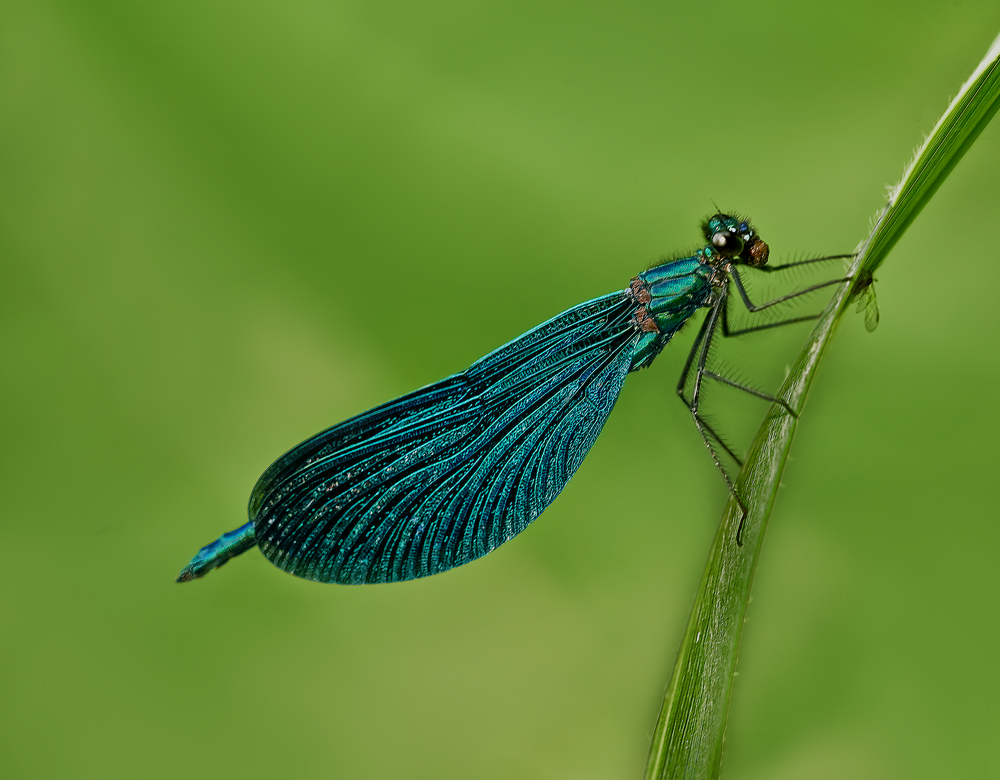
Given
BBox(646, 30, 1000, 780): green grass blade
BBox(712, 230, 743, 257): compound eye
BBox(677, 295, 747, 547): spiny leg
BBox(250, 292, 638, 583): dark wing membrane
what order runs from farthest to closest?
BBox(677, 295, 747, 547): spiny leg, BBox(712, 230, 743, 257): compound eye, BBox(250, 292, 638, 583): dark wing membrane, BBox(646, 30, 1000, 780): green grass blade

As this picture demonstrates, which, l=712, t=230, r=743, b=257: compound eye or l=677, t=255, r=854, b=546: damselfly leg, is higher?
l=712, t=230, r=743, b=257: compound eye

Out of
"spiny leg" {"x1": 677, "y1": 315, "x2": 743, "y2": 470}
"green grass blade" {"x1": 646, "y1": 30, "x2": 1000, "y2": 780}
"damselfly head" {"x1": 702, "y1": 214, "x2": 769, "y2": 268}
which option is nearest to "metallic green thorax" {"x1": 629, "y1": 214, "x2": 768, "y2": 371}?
"damselfly head" {"x1": 702, "y1": 214, "x2": 769, "y2": 268}

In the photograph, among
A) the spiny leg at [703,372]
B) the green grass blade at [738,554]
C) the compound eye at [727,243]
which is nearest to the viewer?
the green grass blade at [738,554]

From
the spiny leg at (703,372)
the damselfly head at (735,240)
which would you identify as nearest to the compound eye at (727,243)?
the damselfly head at (735,240)

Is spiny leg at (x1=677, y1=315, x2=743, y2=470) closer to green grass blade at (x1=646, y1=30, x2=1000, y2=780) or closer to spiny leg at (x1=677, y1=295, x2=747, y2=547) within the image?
spiny leg at (x1=677, y1=295, x2=747, y2=547)

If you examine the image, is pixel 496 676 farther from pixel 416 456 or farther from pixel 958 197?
pixel 958 197

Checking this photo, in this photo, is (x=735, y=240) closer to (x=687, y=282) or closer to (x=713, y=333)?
(x=687, y=282)

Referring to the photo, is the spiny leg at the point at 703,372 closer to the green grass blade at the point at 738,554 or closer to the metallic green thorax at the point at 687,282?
the metallic green thorax at the point at 687,282
